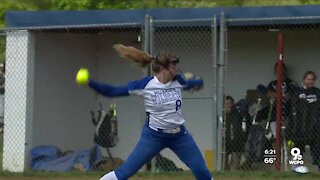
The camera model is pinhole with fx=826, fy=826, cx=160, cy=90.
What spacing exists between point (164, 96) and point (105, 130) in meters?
5.97

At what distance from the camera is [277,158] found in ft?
43.6

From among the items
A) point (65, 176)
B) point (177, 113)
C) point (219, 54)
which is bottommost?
point (65, 176)

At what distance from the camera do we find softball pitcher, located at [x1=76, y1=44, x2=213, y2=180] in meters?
9.03

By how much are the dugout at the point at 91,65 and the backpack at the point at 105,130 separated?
0.69m

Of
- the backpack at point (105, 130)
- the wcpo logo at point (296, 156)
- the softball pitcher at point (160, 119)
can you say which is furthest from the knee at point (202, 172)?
the backpack at point (105, 130)

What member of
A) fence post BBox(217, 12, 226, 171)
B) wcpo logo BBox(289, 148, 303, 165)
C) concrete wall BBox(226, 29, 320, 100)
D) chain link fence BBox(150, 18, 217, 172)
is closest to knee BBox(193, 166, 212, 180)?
fence post BBox(217, 12, 226, 171)

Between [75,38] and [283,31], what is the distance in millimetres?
4057

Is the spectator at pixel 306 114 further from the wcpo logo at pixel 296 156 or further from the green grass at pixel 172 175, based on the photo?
the green grass at pixel 172 175

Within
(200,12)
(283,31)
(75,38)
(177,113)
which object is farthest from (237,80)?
(177,113)

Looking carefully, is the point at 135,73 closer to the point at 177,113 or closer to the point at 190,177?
the point at 190,177

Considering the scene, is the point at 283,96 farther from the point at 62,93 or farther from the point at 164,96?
the point at 164,96

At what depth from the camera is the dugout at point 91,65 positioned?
13766 millimetres

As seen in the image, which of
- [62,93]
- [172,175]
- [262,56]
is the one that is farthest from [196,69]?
[172,175]

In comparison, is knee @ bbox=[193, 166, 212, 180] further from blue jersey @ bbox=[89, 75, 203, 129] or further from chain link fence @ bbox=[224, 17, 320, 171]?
chain link fence @ bbox=[224, 17, 320, 171]
